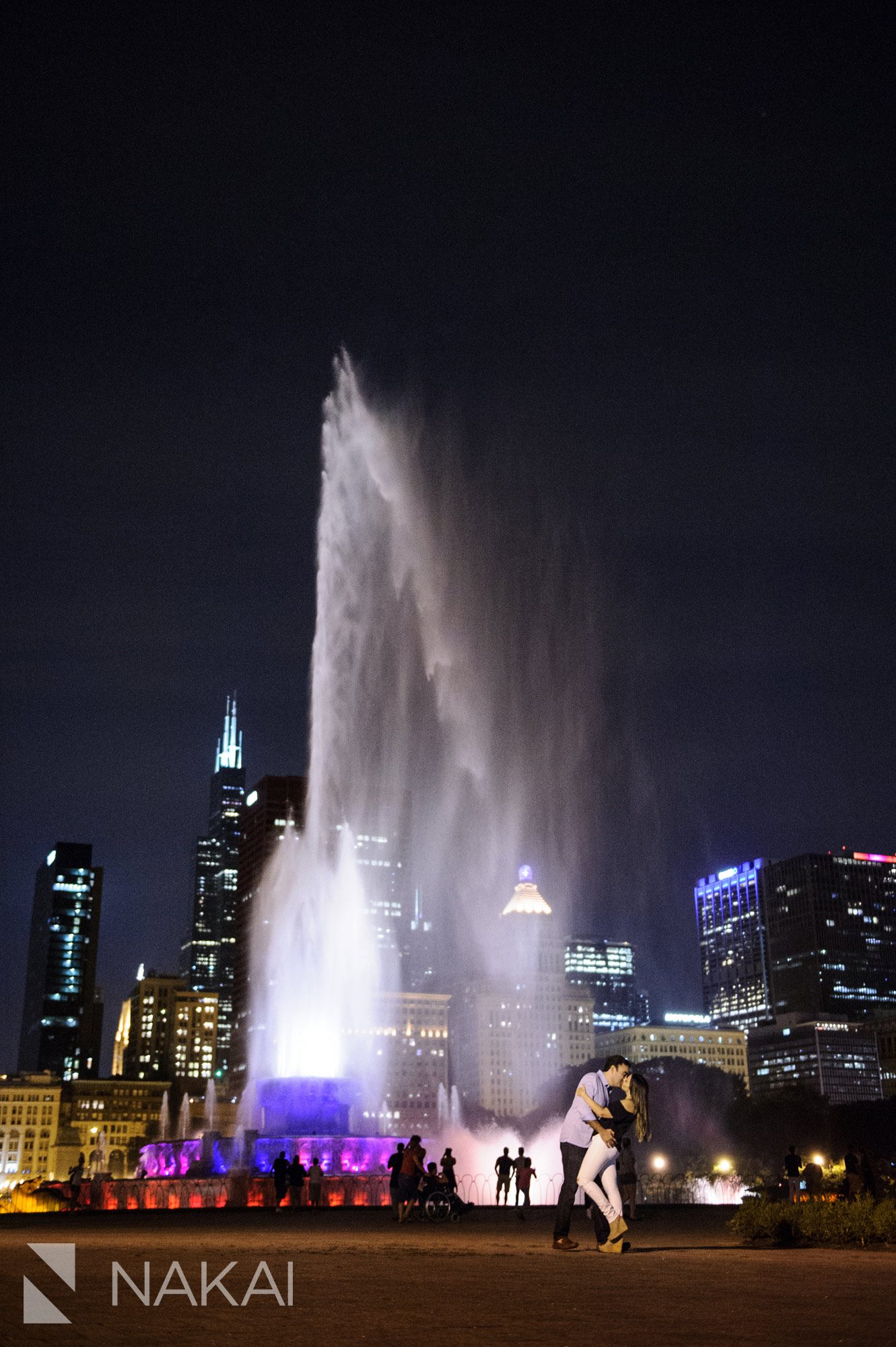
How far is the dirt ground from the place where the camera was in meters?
9.62

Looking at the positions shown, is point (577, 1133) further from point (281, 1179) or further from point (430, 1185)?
point (281, 1179)

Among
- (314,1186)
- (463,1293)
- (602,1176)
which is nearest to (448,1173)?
(314,1186)

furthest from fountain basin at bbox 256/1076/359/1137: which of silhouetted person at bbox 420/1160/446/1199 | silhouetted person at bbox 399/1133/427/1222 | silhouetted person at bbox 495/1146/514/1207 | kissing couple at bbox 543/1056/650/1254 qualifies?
kissing couple at bbox 543/1056/650/1254

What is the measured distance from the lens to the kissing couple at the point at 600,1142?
16.0 metres

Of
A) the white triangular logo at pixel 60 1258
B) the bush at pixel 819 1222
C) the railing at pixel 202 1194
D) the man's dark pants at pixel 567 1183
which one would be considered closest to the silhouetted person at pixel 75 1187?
the railing at pixel 202 1194

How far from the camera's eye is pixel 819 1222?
18125mm

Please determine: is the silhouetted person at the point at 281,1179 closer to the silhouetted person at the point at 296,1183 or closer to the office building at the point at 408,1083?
the silhouetted person at the point at 296,1183

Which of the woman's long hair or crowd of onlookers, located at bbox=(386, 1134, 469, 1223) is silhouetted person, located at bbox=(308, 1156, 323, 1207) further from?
the woman's long hair

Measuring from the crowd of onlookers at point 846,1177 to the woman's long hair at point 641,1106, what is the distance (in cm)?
706

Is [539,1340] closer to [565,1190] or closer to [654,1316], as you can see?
[654,1316]

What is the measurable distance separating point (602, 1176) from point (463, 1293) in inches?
174

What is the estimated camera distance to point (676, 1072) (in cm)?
15100

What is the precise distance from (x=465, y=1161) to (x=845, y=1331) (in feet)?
259

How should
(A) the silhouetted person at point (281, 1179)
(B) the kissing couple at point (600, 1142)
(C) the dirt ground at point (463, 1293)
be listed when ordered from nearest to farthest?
1. (C) the dirt ground at point (463, 1293)
2. (B) the kissing couple at point (600, 1142)
3. (A) the silhouetted person at point (281, 1179)
